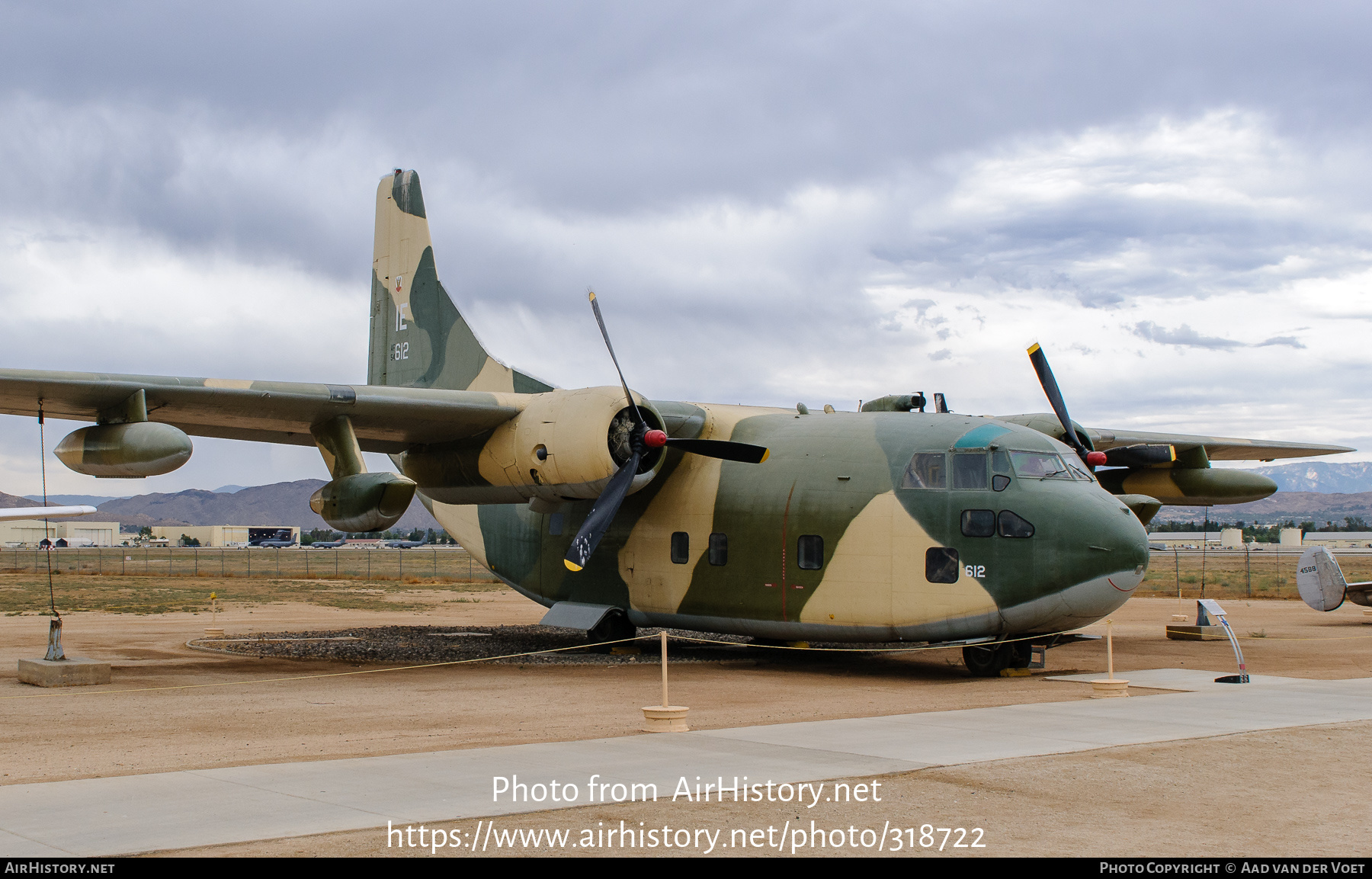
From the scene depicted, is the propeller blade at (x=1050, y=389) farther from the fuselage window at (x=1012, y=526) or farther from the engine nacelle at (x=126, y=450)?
the engine nacelle at (x=126, y=450)

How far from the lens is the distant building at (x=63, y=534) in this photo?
441 feet

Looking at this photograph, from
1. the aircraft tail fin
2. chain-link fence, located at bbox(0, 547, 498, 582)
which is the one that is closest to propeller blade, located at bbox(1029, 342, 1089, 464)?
the aircraft tail fin

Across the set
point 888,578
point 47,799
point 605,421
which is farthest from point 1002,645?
point 47,799

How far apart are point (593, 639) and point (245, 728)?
9394 millimetres

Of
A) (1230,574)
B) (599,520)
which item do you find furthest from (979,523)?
(1230,574)

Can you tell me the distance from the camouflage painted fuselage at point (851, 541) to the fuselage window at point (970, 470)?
0.25 feet

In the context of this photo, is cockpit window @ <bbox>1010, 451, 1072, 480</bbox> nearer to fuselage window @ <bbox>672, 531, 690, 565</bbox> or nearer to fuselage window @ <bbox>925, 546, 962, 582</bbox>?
fuselage window @ <bbox>925, 546, 962, 582</bbox>

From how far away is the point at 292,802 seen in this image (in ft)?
24.8

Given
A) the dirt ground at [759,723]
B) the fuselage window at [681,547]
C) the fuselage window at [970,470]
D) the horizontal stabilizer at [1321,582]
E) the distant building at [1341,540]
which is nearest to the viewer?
the dirt ground at [759,723]

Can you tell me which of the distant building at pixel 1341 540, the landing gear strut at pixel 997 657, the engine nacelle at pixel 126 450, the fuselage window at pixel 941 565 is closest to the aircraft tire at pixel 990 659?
the landing gear strut at pixel 997 657

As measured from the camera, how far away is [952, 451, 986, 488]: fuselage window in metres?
16.2

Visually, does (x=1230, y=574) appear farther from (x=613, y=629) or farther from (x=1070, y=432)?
(x=613, y=629)

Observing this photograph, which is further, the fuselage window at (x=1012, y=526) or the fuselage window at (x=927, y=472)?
the fuselage window at (x=927, y=472)

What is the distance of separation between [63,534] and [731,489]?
170 m
